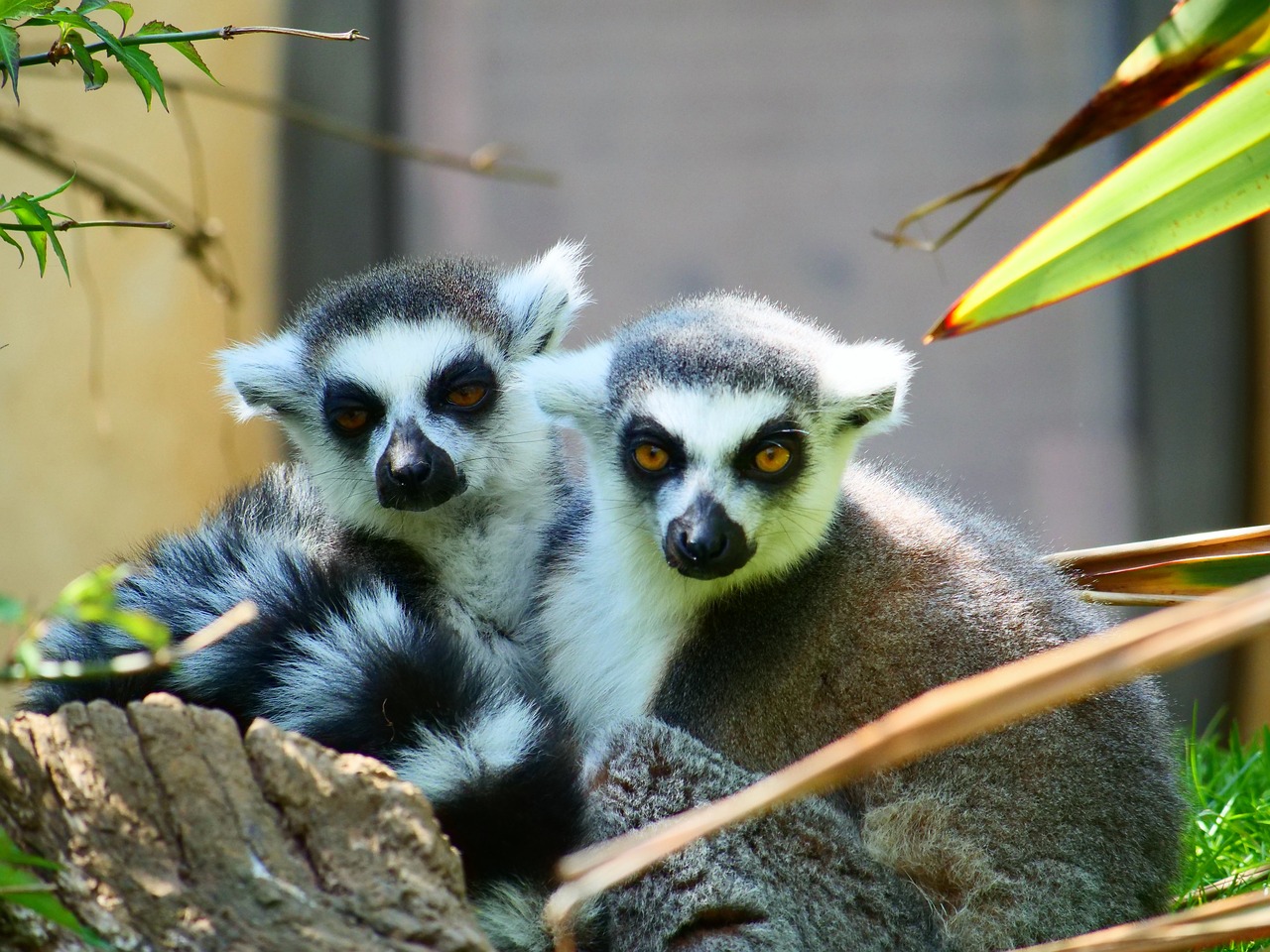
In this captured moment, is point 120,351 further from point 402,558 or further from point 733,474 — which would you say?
point 733,474

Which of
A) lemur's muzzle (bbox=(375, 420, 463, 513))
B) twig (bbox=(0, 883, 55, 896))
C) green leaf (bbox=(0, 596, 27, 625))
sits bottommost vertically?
twig (bbox=(0, 883, 55, 896))

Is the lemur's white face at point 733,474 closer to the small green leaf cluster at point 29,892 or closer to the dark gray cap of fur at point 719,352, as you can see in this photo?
the dark gray cap of fur at point 719,352

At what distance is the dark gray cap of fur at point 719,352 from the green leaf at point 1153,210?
53 cm

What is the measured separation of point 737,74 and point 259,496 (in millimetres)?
3892

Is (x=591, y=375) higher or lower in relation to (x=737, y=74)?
lower

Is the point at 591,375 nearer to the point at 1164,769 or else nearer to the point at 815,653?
the point at 815,653

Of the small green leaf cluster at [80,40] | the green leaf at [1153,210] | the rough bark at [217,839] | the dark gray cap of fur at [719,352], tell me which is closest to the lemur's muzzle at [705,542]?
the dark gray cap of fur at [719,352]

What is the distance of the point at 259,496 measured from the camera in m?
3.29

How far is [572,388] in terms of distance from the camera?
3008 mm

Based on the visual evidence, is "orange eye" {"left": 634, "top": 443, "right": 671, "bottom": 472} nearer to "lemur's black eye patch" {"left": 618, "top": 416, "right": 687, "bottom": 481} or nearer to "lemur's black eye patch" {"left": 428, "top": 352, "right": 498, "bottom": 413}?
"lemur's black eye patch" {"left": 618, "top": 416, "right": 687, "bottom": 481}

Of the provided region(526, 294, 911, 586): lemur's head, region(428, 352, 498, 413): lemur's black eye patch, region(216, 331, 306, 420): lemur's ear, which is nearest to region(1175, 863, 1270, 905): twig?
region(526, 294, 911, 586): lemur's head

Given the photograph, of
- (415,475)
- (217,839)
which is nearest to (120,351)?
(415,475)

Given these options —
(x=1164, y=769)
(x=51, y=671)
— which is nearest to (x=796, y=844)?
(x=1164, y=769)

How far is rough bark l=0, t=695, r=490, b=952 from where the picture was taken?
5.90ft
